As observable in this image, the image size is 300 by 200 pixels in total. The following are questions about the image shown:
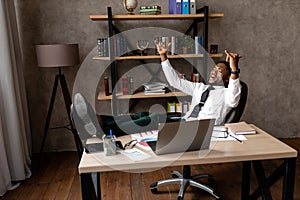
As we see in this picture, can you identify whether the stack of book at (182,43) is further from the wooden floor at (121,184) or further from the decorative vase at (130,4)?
the wooden floor at (121,184)

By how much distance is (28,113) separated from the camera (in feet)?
11.3

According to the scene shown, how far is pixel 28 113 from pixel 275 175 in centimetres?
282

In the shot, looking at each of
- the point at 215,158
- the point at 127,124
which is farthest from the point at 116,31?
the point at 215,158

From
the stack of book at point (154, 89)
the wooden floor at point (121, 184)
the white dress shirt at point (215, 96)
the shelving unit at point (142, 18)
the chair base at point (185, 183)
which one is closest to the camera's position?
the white dress shirt at point (215, 96)

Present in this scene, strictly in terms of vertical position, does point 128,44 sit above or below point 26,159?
above

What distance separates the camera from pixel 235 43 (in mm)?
3600

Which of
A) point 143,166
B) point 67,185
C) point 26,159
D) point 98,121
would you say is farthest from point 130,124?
point 26,159

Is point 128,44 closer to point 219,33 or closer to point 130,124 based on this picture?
point 219,33

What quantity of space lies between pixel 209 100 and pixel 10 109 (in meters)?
1.88

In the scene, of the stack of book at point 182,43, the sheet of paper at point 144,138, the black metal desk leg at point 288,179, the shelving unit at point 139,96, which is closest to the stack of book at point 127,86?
the shelving unit at point 139,96

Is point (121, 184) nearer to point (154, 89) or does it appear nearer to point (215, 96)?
point (154, 89)

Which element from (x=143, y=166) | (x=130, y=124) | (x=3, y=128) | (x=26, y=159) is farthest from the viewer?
(x=26, y=159)

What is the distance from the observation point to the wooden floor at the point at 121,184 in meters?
2.56

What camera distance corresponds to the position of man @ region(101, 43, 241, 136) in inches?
78.2
